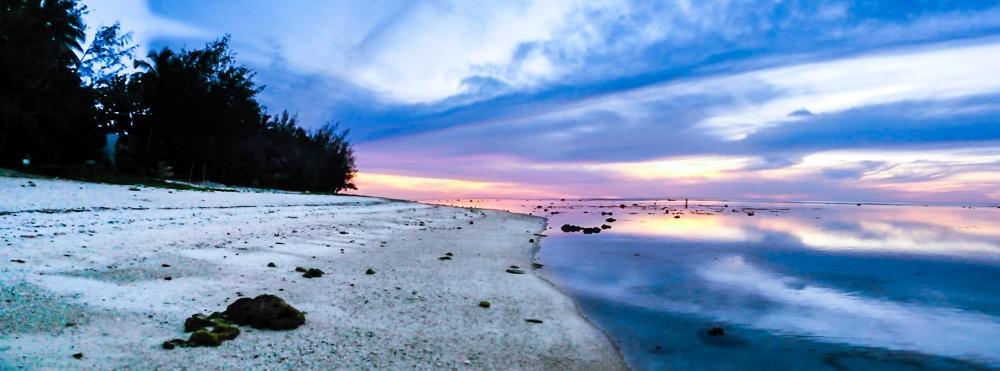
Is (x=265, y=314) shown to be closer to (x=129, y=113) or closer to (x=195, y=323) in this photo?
(x=195, y=323)

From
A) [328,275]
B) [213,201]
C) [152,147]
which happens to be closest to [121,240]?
[328,275]

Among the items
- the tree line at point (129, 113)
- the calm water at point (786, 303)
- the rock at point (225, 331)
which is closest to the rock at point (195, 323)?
the rock at point (225, 331)

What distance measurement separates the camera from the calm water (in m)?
6.20

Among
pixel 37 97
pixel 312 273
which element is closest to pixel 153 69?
pixel 37 97

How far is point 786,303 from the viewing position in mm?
9125

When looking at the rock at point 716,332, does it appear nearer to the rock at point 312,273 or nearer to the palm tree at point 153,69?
the rock at point 312,273

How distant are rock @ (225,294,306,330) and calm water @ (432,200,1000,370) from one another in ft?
12.0

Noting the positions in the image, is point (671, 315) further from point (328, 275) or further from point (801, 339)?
point (328, 275)

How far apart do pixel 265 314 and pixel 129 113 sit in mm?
42971

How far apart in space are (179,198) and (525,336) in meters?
16.5

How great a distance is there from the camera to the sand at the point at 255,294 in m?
4.35

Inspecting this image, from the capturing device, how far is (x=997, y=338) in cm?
712

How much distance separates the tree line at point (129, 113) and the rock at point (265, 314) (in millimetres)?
24124

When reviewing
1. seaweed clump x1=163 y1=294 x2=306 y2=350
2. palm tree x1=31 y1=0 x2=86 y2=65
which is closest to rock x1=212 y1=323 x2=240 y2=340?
seaweed clump x1=163 y1=294 x2=306 y2=350
